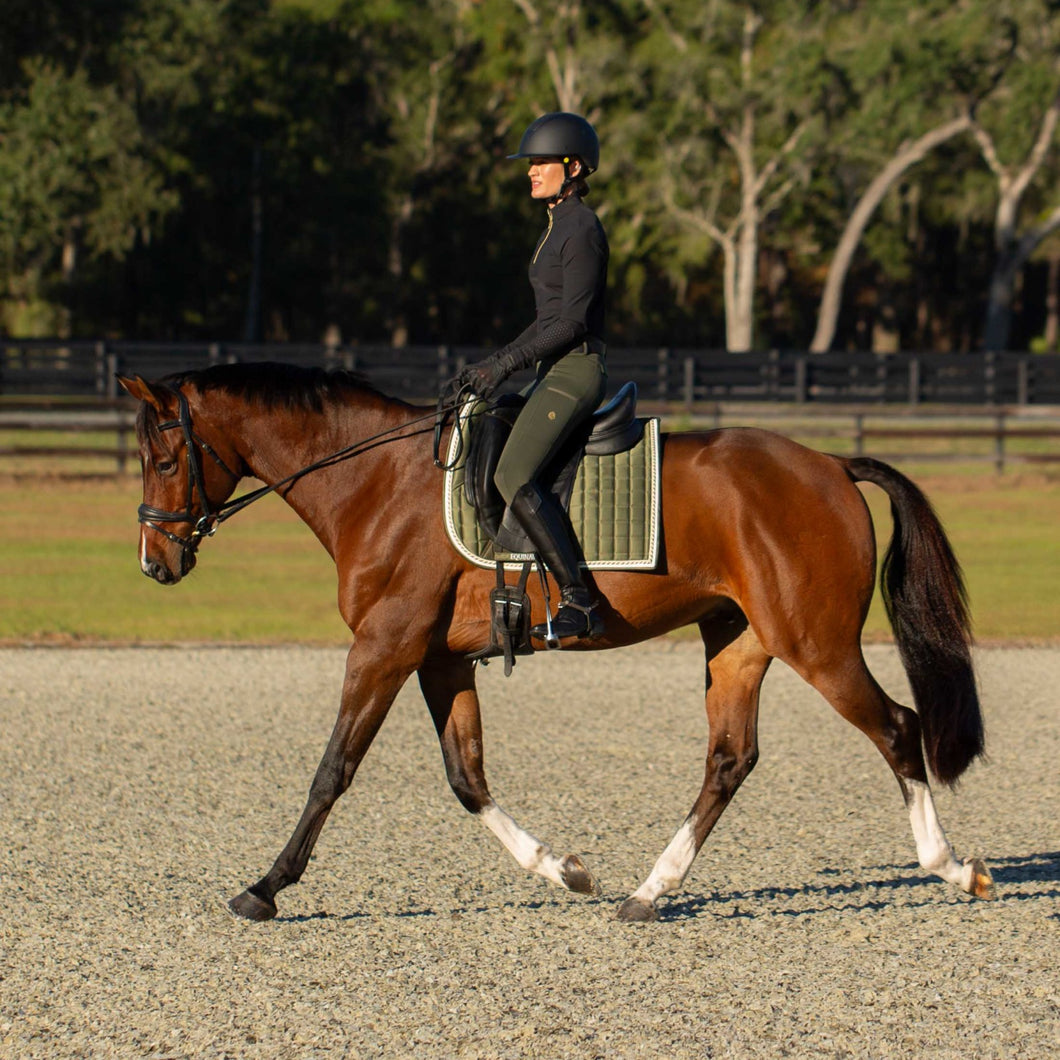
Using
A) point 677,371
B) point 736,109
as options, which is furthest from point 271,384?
point 736,109

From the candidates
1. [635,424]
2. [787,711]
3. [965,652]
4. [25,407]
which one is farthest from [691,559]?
[25,407]

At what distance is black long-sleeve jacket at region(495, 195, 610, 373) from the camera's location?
549cm

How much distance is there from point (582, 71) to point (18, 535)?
33491 millimetres

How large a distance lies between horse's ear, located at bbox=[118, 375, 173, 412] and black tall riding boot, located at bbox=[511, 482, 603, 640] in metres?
1.41

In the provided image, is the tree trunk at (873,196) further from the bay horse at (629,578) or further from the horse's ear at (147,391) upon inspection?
the horse's ear at (147,391)

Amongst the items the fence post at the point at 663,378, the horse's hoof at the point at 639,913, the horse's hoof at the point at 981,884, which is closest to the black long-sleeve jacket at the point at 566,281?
the horse's hoof at the point at 639,913

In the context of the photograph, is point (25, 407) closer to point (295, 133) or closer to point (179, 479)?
point (179, 479)

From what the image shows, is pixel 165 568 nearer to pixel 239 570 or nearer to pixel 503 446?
pixel 503 446

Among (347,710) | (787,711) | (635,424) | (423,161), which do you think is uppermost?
(423,161)

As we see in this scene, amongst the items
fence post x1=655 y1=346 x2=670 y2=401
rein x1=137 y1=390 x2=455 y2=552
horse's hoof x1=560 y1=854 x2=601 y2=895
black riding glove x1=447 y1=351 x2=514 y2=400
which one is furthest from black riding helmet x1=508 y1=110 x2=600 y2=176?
fence post x1=655 y1=346 x2=670 y2=401

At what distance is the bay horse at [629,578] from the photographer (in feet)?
18.4

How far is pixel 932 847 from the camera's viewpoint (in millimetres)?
5645

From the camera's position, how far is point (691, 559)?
576 centimetres

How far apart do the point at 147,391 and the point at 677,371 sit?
2793cm
